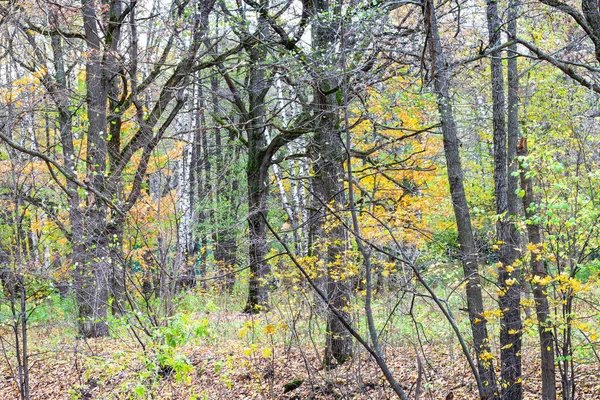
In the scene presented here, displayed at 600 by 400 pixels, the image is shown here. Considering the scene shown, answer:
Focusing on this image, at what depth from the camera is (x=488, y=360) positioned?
23.4ft

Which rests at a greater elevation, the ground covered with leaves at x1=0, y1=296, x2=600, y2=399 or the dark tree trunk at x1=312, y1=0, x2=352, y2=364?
the dark tree trunk at x1=312, y1=0, x2=352, y2=364

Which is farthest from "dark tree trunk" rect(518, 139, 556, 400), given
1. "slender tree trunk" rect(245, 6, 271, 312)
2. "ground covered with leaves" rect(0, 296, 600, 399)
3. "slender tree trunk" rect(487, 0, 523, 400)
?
"slender tree trunk" rect(245, 6, 271, 312)

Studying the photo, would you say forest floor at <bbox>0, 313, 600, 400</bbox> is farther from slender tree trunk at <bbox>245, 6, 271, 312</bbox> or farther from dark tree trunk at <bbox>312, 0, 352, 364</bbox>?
slender tree trunk at <bbox>245, 6, 271, 312</bbox>

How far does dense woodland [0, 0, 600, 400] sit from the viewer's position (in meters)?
5.86

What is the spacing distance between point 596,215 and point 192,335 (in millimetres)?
4234

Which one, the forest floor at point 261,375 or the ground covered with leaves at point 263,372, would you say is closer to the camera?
the ground covered with leaves at point 263,372

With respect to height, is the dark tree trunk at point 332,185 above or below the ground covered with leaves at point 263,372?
above

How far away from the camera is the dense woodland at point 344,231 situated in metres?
5.86

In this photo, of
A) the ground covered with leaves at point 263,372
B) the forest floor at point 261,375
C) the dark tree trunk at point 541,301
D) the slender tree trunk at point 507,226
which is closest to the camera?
the dark tree trunk at point 541,301

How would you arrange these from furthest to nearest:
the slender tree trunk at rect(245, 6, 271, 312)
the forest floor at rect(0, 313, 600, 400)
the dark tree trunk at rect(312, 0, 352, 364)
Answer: the slender tree trunk at rect(245, 6, 271, 312)
the dark tree trunk at rect(312, 0, 352, 364)
the forest floor at rect(0, 313, 600, 400)

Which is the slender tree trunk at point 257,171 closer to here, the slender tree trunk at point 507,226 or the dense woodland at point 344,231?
the dense woodland at point 344,231

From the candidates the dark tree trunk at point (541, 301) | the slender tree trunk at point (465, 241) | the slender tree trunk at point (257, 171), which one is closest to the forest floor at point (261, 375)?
the slender tree trunk at point (465, 241)

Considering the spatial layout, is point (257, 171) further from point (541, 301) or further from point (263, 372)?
point (541, 301)

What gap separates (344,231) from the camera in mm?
8992
